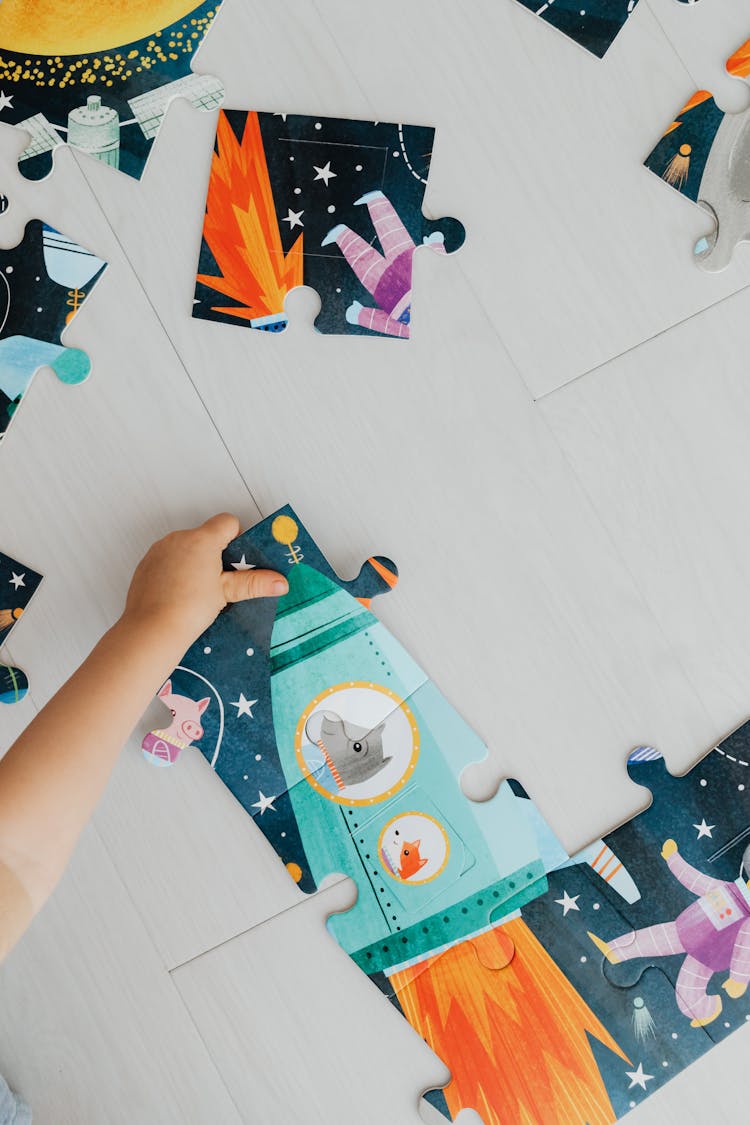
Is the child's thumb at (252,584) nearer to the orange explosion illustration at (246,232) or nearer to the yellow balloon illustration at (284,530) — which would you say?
the yellow balloon illustration at (284,530)

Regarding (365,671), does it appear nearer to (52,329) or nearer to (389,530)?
(389,530)

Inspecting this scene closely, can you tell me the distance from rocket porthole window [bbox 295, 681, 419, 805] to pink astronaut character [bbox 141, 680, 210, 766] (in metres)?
0.11

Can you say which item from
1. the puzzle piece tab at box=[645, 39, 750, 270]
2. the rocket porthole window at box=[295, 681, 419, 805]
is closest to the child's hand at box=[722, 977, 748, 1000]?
the rocket porthole window at box=[295, 681, 419, 805]

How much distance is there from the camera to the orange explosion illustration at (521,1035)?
0.96 metres

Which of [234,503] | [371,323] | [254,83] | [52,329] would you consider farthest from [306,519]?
[254,83]

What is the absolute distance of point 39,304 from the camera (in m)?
0.99

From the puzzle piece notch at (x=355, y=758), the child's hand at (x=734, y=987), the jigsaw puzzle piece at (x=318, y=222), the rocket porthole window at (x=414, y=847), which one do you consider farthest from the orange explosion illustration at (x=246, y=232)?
the child's hand at (x=734, y=987)

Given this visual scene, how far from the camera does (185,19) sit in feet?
3.27

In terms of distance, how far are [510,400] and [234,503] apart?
0.32m

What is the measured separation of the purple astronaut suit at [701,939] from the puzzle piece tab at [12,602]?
69cm

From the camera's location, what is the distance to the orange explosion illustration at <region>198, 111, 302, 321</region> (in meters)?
0.99

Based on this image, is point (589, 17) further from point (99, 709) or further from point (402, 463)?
point (99, 709)

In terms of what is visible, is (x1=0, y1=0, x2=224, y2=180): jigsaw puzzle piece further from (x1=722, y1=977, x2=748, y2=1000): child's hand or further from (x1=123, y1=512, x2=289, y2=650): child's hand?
(x1=722, y1=977, x2=748, y2=1000): child's hand

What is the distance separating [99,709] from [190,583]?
158 mm
